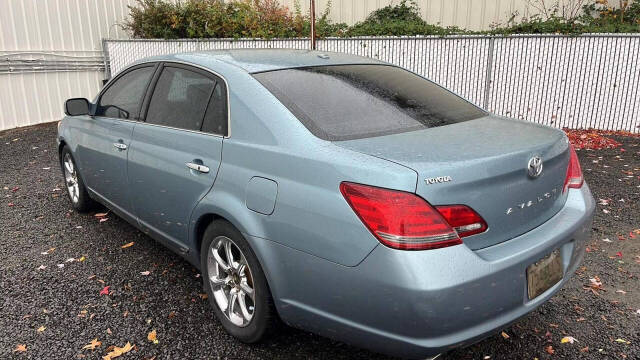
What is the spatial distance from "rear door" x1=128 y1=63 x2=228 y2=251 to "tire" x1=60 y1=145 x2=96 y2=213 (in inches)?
57.0

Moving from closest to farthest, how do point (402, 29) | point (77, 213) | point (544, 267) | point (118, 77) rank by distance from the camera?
1. point (544, 267)
2. point (118, 77)
3. point (77, 213)
4. point (402, 29)

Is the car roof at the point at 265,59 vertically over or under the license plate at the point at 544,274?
over

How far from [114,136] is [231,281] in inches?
65.1

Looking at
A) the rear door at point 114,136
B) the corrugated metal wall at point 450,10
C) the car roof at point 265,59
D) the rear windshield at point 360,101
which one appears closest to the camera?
the rear windshield at point 360,101

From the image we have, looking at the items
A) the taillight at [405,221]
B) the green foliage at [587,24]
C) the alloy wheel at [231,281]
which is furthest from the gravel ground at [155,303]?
the green foliage at [587,24]

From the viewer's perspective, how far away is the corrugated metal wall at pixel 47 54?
922 centimetres

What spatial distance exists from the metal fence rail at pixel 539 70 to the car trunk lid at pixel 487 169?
6875mm

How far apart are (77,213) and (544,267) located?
14.4ft

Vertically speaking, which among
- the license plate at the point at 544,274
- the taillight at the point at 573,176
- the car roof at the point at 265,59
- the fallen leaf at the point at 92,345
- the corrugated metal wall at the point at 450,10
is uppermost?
the corrugated metal wall at the point at 450,10

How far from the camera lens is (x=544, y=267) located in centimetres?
228

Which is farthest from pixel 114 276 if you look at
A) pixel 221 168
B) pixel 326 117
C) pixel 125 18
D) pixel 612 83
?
pixel 125 18

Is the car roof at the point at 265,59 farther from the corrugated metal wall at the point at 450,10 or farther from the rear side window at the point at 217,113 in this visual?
the corrugated metal wall at the point at 450,10

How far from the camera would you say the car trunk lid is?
2.03 meters

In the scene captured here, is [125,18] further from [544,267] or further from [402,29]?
[544,267]
